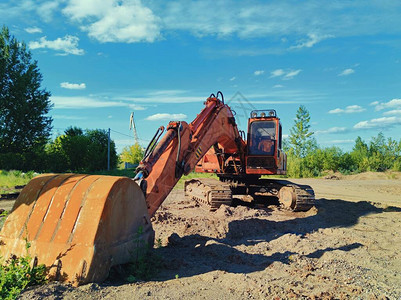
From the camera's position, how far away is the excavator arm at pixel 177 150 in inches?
210

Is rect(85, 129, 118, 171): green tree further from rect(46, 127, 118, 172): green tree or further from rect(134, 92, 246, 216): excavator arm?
rect(134, 92, 246, 216): excavator arm

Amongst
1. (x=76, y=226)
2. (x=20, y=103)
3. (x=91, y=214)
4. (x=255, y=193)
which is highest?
(x=20, y=103)

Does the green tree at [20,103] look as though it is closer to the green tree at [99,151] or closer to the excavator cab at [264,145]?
the green tree at [99,151]

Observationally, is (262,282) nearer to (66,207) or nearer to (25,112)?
(66,207)

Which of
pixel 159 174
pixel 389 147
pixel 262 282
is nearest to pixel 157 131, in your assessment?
pixel 159 174

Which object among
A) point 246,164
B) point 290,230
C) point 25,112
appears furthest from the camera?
point 25,112

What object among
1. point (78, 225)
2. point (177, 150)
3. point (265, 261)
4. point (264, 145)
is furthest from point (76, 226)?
point (264, 145)

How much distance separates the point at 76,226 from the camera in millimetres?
3803

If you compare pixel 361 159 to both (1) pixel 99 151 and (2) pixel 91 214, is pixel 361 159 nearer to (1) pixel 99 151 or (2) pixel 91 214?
(1) pixel 99 151

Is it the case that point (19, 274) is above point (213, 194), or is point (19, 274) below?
below

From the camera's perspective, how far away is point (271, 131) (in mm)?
10406

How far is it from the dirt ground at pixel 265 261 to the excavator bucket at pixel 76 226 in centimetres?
25

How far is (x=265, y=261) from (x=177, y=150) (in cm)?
249

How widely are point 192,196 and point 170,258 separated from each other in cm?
702
